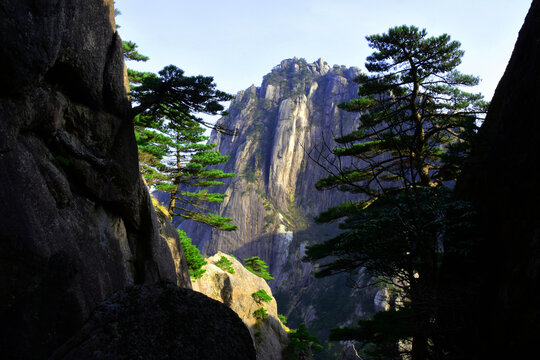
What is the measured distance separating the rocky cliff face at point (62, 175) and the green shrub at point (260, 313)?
13.5 metres

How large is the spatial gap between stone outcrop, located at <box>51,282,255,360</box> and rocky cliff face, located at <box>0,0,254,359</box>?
6cm

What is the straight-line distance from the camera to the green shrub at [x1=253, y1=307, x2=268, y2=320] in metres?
21.4

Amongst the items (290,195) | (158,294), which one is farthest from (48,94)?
(290,195)

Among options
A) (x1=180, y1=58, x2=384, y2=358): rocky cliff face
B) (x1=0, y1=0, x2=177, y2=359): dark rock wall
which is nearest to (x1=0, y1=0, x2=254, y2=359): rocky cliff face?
(x1=0, y1=0, x2=177, y2=359): dark rock wall

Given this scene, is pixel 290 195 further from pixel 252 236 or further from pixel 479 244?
pixel 479 244

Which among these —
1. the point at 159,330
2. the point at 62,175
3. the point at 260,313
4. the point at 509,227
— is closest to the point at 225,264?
the point at 260,313

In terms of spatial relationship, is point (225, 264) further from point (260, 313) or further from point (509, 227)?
point (509, 227)

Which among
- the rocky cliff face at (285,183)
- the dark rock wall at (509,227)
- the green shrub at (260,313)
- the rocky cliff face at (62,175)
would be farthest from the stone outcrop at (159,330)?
the rocky cliff face at (285,183)

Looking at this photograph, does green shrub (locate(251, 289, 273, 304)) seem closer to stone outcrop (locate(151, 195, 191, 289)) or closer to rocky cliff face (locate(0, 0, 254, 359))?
stone outcrop (locate(151, 195, 191, 289))

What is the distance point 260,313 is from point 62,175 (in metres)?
18.4

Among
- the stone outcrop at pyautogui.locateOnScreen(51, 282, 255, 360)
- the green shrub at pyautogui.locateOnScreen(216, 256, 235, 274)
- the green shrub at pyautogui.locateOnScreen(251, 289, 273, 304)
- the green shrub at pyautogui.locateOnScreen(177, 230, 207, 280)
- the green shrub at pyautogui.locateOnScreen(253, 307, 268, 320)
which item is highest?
the stone outcrop at pyautogui.locateOnScreen(51, 282, 255, 360)

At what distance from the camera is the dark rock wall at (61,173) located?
4750 mm

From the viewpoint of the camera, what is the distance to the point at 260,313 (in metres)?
21.5

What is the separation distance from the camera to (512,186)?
568 centimetres
